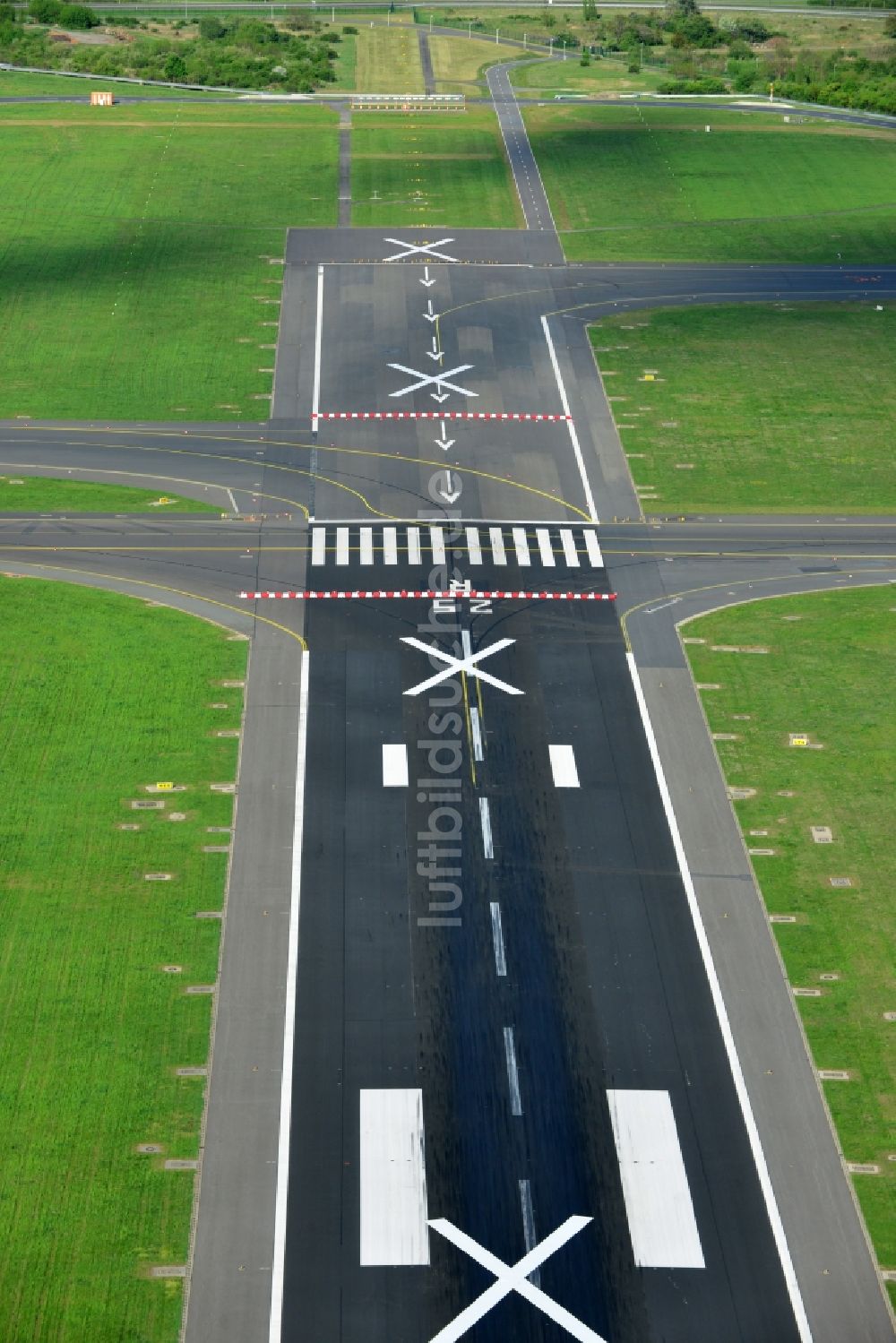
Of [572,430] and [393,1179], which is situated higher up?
[572,430]

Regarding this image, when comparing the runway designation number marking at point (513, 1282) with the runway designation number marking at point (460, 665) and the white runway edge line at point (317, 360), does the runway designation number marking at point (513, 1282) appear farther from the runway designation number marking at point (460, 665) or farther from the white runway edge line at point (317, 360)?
the white runway edge line at point (317, 360)

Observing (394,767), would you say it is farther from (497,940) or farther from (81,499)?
(81,499)

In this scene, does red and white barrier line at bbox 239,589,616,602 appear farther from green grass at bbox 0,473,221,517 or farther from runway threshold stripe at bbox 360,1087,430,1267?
runway threshold stripe at bbox 360,1087,430,1267

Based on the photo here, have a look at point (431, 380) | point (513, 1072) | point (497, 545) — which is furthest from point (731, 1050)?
point (431, 380)

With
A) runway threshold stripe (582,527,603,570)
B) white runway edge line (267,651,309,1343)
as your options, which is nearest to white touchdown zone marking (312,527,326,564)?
white runway edge line (267,651,309,1343)

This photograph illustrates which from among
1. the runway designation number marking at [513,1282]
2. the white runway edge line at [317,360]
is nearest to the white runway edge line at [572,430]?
the white runway edge line at [317,360]

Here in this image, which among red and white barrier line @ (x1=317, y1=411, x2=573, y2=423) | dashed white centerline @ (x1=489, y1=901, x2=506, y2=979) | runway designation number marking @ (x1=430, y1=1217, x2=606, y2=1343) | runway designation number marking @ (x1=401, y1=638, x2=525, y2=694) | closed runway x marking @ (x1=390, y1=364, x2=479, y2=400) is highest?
closed runway x marking @ (x1=390, y1=364, x2=479, y2=400)
